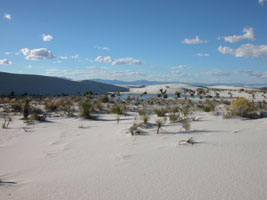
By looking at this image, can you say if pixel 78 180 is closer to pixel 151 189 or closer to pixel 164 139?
pixel 151 189

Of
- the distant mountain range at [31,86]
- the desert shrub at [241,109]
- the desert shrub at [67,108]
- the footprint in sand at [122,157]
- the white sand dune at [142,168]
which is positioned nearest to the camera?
the white sand dune at [142,168]

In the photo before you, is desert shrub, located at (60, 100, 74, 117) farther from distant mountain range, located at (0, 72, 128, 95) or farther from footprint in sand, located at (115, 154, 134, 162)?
distant mountain range, located at (0, 72, 128, 95)

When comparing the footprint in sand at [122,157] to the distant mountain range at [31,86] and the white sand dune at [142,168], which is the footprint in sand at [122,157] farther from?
the distant mountain range at [31,86]

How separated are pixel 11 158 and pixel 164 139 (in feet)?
11.0

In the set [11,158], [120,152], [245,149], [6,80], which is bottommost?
[11,158]

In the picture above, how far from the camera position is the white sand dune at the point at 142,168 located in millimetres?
2008

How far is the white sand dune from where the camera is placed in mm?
2008

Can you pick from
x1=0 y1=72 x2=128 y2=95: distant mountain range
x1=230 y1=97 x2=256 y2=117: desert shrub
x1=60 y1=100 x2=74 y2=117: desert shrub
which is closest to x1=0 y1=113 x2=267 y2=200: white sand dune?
x1=230 y1=97 x2=256 y2=117: desert shrub

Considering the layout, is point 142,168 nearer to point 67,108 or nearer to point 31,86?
point 67,108

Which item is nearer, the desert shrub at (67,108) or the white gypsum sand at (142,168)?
the white gypsum sand at (142,168)

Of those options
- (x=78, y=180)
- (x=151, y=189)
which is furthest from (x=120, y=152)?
(x=151, y=189)

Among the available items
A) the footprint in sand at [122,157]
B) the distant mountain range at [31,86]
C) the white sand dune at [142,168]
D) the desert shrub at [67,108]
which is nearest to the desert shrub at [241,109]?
the white sand dune at [142,168]

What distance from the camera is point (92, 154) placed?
139 inches

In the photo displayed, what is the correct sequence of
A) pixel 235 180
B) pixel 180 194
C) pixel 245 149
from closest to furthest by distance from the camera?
pixel 180 194 → pixel 235 180 → pixel 245 149
